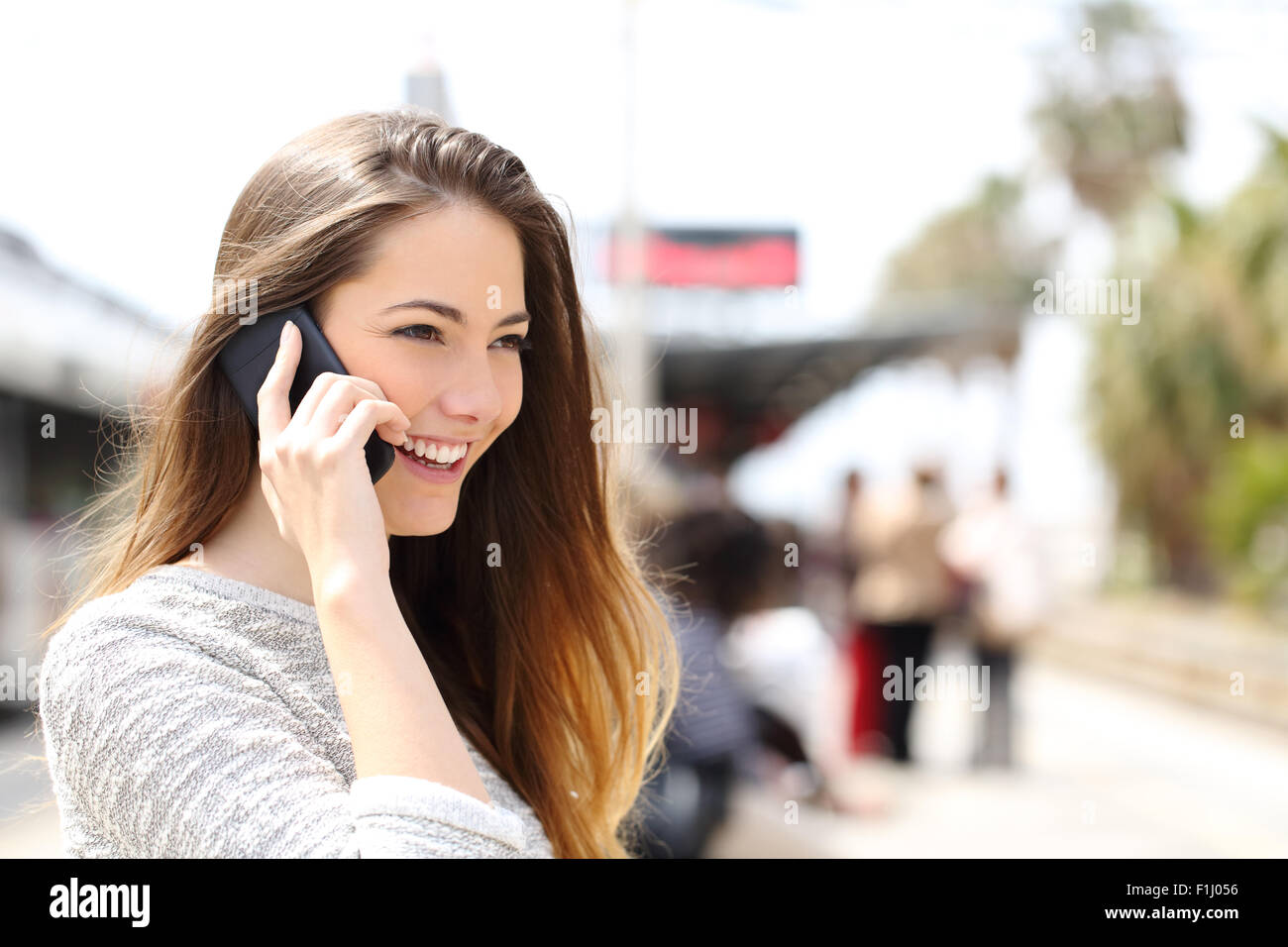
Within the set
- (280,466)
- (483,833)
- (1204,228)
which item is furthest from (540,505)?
(1204,228)

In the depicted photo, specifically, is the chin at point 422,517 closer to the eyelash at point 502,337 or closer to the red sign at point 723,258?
the eyelash at point 502,337

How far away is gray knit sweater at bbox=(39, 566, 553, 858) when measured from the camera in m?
1.03

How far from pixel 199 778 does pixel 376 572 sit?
26 centimetres

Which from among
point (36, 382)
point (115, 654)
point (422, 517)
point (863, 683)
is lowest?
point (863, 683)

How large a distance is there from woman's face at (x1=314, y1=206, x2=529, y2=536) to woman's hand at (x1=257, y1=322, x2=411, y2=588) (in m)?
0.08

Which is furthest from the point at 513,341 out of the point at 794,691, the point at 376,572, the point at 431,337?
the point at 794,691

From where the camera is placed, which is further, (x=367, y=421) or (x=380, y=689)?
(x=367, y=421)

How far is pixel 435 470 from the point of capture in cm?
134

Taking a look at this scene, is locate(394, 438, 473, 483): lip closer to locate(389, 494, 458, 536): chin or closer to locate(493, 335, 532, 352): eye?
locate(389, 494, 458, 536): chin

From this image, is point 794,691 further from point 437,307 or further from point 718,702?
point 437,307

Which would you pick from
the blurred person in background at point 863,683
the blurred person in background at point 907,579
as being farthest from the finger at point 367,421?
the blurred person in background at point 863,683

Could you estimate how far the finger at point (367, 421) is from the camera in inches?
44.1

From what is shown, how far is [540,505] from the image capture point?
1.63 meters

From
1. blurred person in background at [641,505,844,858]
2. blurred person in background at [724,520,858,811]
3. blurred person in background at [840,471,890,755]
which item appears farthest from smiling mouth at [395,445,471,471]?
blurred person in background at [840,471,890,755]
